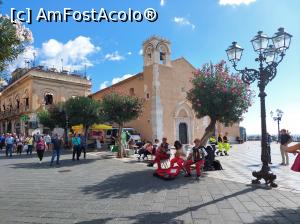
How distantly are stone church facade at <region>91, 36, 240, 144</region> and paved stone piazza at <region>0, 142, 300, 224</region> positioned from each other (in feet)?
58.8

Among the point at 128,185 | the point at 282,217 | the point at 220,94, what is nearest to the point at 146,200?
the point at 128,185

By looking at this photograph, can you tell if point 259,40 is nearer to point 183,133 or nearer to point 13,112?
point 183,133

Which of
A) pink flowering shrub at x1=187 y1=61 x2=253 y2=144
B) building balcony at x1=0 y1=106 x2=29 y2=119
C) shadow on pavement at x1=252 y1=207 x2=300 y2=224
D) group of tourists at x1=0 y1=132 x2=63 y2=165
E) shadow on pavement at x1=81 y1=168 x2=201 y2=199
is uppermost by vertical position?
building balcony at x1=0 y1=106 x2=29 y2=119

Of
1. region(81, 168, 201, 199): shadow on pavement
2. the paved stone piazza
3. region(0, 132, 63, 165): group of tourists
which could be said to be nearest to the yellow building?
region(0, 132, 63, 165): group of tourists

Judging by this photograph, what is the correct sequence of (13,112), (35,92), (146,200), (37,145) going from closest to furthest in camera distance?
(146,200) < (37,145) < (35,92) < (13,112)

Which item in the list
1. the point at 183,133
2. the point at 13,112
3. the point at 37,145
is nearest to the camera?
the point at 37,145

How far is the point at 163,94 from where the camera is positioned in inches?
1134

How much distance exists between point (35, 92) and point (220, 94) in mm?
29401

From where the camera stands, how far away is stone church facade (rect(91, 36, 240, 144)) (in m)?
28.2

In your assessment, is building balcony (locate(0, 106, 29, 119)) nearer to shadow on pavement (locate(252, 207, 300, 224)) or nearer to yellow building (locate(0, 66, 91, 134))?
yellow building (locate(0, 66, 91, 134))

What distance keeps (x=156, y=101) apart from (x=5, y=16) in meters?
24.0

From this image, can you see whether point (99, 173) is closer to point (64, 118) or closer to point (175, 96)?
point (64, 118)

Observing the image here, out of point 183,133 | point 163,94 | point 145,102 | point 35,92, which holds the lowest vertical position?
point 183,133

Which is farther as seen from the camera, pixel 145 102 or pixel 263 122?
pixel 145 102
